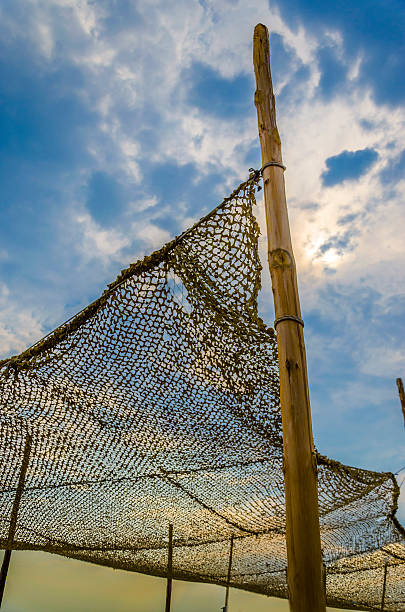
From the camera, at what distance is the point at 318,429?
94.0 inches

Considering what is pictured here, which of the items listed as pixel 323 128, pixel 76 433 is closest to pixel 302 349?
pixel 76 433

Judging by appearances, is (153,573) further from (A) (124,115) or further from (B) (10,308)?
(A) (124,115)

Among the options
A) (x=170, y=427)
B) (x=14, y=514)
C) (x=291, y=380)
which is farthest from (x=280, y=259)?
(x=14, y=514)

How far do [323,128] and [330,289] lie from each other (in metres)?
2.40

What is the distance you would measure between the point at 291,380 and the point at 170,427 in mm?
1691

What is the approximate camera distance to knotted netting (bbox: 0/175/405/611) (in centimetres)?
246

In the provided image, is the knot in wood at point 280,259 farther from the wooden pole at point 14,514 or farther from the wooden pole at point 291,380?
the wooden pole at point 14,514

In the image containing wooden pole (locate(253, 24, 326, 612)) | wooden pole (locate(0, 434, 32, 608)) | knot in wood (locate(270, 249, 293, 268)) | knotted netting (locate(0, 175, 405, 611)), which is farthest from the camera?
wooden pole (locate(0, 434, 32, 608))

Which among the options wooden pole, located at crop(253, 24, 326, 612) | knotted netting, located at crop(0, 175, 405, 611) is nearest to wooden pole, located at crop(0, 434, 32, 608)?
knotted netting, located at crop(0, 175, 405, 611)

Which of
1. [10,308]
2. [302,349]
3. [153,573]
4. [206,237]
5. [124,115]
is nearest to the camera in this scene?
[302,349]

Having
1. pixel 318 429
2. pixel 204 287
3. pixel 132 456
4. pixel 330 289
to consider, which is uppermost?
pixel 330 289

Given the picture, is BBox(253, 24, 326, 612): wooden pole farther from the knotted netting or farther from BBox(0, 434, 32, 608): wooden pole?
BBox(0, 434, 32, 608): wooden pole

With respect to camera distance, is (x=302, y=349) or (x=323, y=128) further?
(x=323, y=128)

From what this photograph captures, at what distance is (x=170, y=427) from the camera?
3.33m
